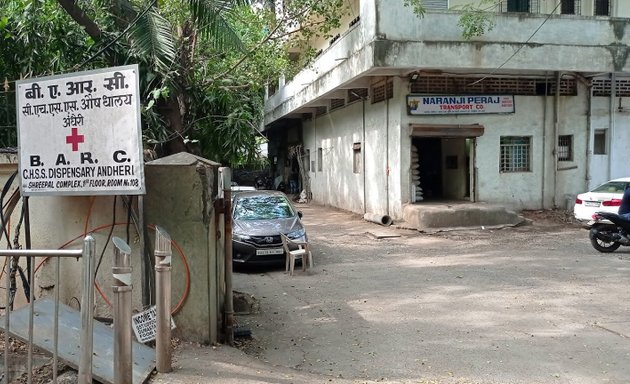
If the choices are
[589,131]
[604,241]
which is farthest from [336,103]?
[604,241]

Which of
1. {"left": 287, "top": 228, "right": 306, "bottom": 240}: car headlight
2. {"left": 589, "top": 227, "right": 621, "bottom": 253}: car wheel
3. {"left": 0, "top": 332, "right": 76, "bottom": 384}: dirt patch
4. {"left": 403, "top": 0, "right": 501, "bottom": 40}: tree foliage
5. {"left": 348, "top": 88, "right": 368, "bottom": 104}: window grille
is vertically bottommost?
{"left": 589, "top": 227, "right": 621, "bottom": 253}: car wheel

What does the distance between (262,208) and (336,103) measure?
39.2 feet

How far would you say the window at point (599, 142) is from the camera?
1755 cm

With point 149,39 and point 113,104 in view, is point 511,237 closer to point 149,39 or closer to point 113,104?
point 149,39

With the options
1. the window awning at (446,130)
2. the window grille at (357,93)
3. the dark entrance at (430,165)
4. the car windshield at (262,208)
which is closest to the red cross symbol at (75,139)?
the car windshield at (262,208)

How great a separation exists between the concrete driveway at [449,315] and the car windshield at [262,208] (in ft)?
4.00

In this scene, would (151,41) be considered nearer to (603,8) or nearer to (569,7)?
(569,7)

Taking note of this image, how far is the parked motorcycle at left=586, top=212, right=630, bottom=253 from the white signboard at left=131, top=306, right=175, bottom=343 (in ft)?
31.4

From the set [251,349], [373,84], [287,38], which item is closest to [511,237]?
[373,84]

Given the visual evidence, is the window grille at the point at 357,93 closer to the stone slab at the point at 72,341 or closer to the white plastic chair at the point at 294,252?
the white plastic chair at the point at 294,252

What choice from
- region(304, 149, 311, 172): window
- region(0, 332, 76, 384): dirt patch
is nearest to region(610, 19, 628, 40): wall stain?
region(304, 149, 311, 172): window

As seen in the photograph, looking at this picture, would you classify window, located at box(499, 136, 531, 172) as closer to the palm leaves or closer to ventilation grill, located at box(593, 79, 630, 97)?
ventilation grill, located at box(593, 79, 630, 97)

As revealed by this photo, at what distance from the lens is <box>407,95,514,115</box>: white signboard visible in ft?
52.0

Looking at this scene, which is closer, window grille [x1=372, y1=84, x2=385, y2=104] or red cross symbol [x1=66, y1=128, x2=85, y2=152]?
red cross symbol [x1=66, y1=128, x2=85, y2=152]
